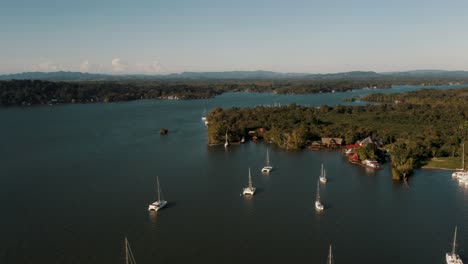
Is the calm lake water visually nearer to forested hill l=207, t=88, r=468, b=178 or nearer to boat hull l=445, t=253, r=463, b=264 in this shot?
boat hull l=445, t=253, r=463, b=264

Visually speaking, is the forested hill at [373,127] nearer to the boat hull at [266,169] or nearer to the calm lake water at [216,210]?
the calm lake water at [216,210]

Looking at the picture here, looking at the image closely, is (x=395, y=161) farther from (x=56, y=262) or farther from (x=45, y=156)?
(x=45, y=156)

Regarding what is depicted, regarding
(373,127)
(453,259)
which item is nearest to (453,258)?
(453,259)

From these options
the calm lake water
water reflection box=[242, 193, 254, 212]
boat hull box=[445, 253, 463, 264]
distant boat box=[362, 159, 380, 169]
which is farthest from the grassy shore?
water reflection box=[242, 193, 254, 212]

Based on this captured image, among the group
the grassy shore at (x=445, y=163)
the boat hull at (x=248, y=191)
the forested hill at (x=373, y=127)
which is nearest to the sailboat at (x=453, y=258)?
the forested hill at (x=373, y=127)

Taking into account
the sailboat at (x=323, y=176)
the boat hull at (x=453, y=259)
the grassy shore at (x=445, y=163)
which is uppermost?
the grassy shore at (x=445, y=163)

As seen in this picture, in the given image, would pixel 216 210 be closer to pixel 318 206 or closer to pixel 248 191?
pixel 248 191

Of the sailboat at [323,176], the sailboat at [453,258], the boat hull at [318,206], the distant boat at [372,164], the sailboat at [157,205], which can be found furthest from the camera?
the distant boat at [372,164]
